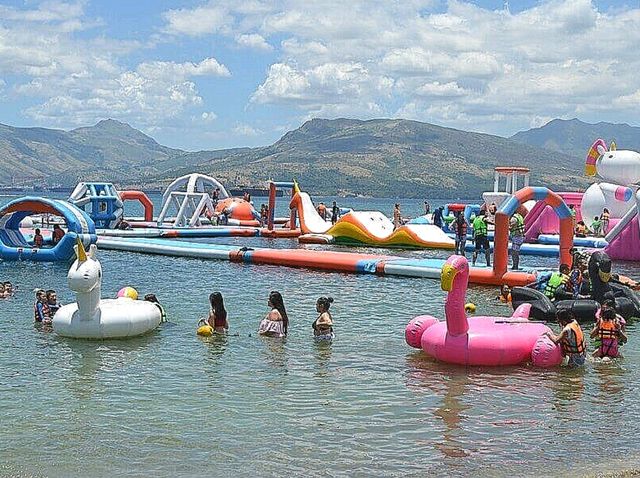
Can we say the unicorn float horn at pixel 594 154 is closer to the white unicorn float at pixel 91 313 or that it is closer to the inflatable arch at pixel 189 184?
the inflatable arch at pixel 189 184

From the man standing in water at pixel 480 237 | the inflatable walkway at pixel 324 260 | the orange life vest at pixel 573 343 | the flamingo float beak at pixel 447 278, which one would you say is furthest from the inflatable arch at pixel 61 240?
the orange life vest at pixel 573 343

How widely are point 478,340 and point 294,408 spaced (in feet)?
9.28

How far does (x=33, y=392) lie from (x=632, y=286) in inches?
440

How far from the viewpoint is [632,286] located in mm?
15922

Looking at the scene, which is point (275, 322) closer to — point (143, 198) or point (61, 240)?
point (61, 240)

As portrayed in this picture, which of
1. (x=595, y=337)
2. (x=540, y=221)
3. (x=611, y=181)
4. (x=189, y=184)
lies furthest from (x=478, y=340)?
(x=189, y=184)

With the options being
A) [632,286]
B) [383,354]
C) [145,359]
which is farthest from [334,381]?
[632,286]

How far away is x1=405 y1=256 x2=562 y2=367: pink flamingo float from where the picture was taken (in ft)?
34.0

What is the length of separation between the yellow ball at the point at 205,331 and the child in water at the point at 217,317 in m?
0.13

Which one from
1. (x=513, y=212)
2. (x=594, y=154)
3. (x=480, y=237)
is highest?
(x=594, y=154)

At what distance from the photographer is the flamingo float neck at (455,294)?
34.0 feet

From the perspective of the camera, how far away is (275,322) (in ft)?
40.6

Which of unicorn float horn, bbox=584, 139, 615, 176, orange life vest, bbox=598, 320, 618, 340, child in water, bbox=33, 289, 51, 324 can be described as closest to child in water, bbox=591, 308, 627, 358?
orange life vest, bbox=598, 320, 618, 340

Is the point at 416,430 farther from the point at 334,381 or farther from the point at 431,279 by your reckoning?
the point at 431,279
